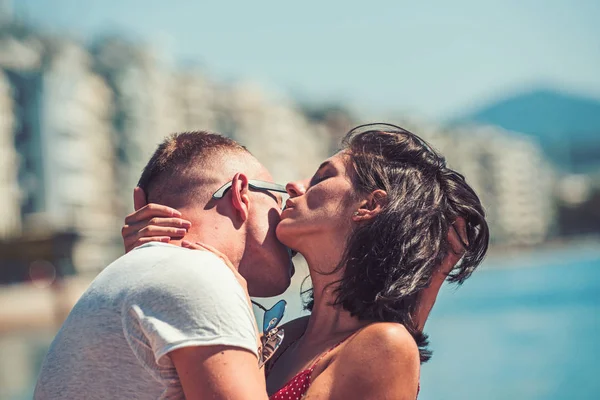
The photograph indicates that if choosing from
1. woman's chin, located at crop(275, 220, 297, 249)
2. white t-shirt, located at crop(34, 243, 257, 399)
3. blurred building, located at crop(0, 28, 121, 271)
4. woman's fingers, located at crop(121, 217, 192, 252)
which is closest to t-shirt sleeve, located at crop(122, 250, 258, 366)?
white t-shirt, located at crop(34, 243, 257, 399)

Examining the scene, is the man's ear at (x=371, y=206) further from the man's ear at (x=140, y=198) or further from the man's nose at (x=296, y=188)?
the man's ear at (x=140, y=198)

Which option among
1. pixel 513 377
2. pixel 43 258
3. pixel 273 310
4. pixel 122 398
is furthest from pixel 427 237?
pixel 43 258

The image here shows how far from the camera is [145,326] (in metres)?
2.13

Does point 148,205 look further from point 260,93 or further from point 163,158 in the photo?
point 260,93

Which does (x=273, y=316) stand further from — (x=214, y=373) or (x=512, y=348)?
(x=512, y=348)

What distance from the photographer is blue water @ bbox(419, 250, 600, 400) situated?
18953 millimetres

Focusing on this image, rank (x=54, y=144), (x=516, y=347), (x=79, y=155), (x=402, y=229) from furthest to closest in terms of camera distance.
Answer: (x=79, y=155) < (x=54, y=144) < (x=516, y=347) < (x=402, y=229)

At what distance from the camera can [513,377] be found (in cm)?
2044

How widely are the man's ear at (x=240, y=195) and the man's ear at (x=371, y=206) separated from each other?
1.21 ft

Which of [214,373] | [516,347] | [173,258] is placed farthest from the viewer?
[516,347]

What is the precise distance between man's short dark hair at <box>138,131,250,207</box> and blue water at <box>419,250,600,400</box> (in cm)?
132

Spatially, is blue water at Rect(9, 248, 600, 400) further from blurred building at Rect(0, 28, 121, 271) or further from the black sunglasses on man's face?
blurred building at Rect(0, 28, 121, 271)

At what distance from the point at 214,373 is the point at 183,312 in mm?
167

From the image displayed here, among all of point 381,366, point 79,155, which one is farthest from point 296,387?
point 79,155
